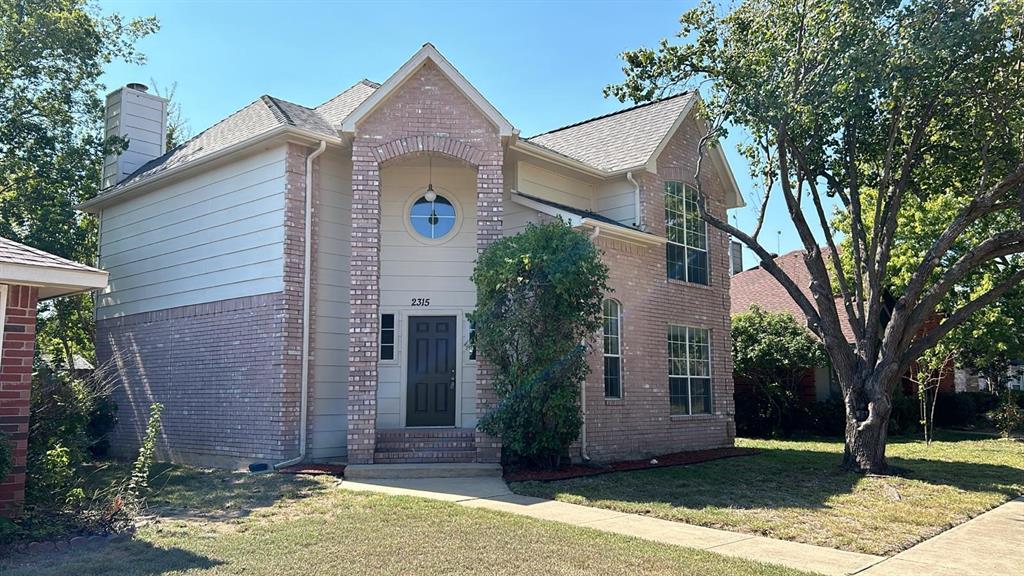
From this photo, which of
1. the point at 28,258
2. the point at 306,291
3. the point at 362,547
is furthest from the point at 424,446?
the point at 28,258

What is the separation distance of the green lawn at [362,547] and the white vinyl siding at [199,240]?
4.78m

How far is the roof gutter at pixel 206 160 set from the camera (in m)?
11.7

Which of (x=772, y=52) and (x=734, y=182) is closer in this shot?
(x=772, y=52)

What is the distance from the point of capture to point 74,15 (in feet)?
52.6

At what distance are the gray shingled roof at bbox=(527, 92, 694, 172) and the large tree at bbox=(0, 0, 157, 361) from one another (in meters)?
10.0

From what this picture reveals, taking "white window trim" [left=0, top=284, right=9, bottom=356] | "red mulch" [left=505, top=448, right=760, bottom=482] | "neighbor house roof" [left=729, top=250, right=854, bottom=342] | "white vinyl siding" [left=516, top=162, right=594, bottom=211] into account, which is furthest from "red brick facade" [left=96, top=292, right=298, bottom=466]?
"neighbor house roof" [left=729, top=250, right=854, bottom=342]

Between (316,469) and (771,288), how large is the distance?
19.8 meters

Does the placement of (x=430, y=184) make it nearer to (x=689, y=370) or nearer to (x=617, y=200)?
(x=617, y=200)

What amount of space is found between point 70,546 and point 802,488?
8758 millimetres

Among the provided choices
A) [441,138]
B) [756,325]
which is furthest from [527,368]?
[756,325]

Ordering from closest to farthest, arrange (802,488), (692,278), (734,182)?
Result: (802,488)
(692,278)
(734,182)

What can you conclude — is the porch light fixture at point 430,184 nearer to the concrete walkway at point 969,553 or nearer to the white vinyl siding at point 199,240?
the white vinyl siding at point 199,240

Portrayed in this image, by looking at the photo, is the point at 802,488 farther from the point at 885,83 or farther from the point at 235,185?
the point at 235,185

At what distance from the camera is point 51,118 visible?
16281mm
